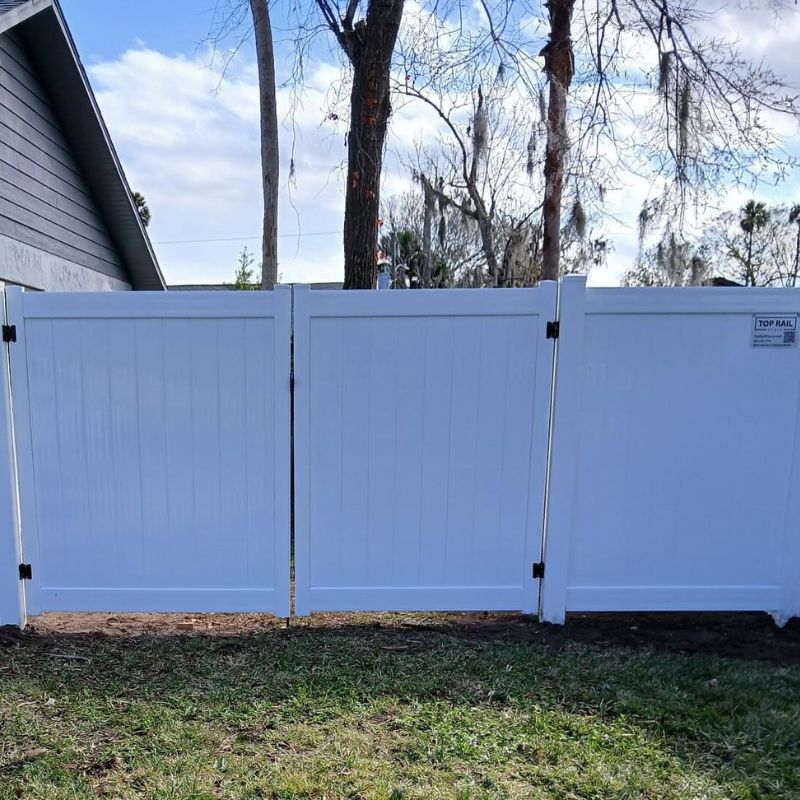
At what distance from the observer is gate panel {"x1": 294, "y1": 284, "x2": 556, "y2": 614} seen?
2783 millimetres

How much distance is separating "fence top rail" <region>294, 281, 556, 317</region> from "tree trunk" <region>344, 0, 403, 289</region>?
208cm

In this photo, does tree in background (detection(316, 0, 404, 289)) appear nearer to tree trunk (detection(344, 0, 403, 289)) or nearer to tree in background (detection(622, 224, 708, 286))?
tree trunk (detection(344, 0, 403, 289))

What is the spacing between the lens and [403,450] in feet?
9.37

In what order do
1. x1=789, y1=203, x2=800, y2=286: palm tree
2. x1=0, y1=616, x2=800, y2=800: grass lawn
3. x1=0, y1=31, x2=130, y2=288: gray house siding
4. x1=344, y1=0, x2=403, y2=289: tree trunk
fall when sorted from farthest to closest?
1. x1=789, y1=203, x2=800, y2=286: palm tree
2. x1=0, y1=31, x2=130, y2=288: gray house siding
3. x1=344, y1=0, x2=403, y2=289: tree trunk
4. x1=0, y1=616, x2=800, y2=800: grass lawn

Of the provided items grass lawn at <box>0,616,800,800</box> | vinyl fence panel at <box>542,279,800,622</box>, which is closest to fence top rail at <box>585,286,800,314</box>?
vinyl fence panel at <box>542,279,800,622</box>

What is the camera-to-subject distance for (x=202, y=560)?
2.90 metres

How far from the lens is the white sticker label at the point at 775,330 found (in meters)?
2.81

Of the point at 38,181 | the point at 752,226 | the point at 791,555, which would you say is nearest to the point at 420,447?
the point at 791,555

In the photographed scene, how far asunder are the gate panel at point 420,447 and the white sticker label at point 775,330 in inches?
43.2

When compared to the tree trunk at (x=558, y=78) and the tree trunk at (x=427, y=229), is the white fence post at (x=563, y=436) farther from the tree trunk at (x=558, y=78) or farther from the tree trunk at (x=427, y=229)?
the tree trunk at (x=427, y=229)

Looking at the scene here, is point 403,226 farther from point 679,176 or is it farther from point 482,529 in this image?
point 482,529

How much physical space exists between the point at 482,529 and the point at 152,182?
11.7 metres

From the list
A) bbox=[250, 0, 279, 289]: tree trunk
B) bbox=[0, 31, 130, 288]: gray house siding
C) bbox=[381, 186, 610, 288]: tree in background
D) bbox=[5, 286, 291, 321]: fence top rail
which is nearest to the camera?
bbox=[5, 286, 291, 321]: fence top rail

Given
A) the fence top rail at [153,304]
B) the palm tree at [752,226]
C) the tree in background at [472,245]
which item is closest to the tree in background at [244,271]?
the tree in background at [472,245]
